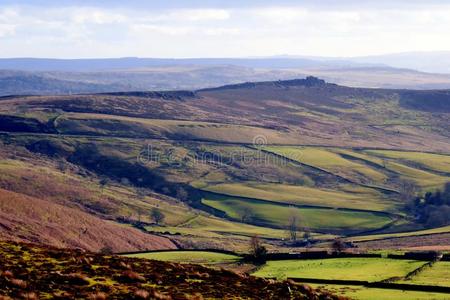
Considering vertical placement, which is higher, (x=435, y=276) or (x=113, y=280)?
(x=113, y=280)

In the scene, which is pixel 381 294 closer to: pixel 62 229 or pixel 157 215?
pixel 62 229

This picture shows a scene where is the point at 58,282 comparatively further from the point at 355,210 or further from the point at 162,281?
the point at 355,210

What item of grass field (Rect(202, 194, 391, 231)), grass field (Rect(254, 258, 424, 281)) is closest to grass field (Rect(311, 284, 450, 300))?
grass field (Rect(254, 258, 424, 281))

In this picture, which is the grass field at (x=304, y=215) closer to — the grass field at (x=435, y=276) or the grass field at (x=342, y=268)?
the grass field at (x=342, y=268)

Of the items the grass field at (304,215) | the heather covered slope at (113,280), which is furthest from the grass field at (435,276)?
the grass field at (304,215)

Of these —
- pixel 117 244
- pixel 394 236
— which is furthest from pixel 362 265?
pixel 394 236

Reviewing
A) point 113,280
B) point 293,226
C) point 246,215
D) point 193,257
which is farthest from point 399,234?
point 113,280
